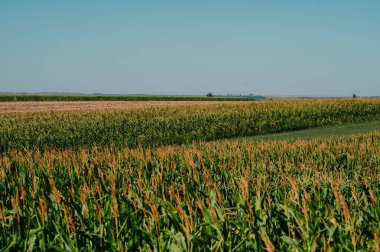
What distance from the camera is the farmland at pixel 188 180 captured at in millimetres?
2557

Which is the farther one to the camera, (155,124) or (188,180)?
(155,124)

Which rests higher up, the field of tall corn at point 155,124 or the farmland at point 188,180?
the farmland at point 188,180

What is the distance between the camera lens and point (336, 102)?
3691 cm

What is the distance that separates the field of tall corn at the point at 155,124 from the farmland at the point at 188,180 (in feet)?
0.29

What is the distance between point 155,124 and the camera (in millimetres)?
23844

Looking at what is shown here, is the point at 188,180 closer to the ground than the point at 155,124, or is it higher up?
higher up

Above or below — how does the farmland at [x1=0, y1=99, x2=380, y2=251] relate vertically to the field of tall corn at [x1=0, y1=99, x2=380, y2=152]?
above

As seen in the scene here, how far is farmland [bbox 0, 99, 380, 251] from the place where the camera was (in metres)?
2.56

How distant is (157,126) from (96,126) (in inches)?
156

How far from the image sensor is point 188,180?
205 inches

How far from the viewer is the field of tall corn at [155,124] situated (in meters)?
20.4

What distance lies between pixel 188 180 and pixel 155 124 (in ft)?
61.6

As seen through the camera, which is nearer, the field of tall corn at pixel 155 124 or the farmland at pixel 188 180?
the farmland at pixel 188 180

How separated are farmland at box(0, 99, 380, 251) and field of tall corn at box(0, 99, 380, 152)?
9 centimetres
